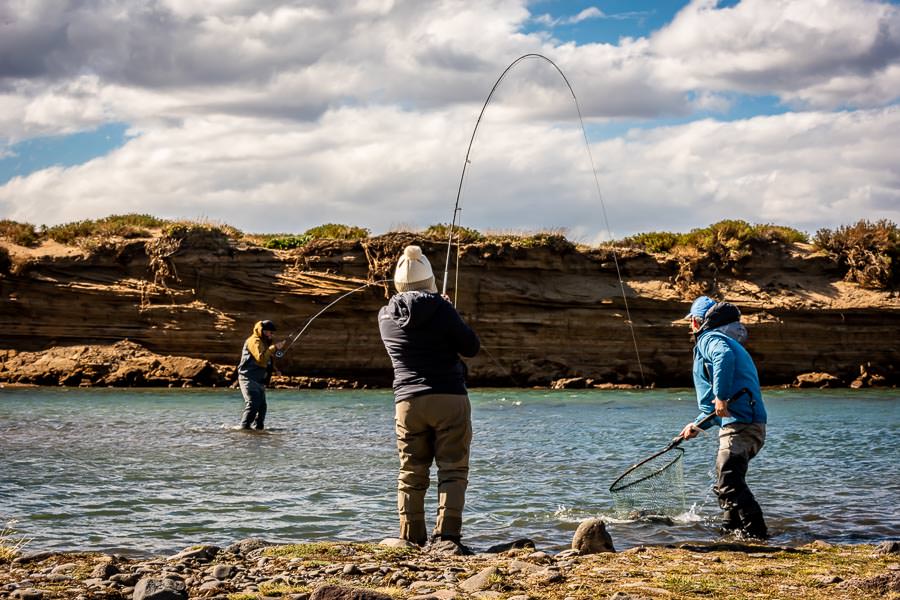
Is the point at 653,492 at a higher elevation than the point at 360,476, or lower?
higher

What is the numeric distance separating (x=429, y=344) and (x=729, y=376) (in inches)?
92.8

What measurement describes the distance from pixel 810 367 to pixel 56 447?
23184 millimetres

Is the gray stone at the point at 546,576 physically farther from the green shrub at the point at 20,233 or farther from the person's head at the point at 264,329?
the green shrub at the point at 20,233

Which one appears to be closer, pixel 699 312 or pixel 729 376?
pixel 729 376

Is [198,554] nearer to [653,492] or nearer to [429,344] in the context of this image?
[429,344]

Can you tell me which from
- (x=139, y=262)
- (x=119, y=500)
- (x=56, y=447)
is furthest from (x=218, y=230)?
(x=119, y=500)

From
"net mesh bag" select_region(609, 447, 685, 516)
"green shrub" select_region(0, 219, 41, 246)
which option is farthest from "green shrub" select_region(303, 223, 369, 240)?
"net mesh bag" select_region(609, 447, 685, 516)

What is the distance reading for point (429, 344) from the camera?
7156 millimetres

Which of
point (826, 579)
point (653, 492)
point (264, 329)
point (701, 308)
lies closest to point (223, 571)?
point (826, 579)

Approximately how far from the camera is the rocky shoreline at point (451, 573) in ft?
17.7

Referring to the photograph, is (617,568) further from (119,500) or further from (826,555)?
(119,500)

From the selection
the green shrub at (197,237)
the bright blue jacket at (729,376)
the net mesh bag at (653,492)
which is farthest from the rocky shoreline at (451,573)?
the green shrub at (197,237)

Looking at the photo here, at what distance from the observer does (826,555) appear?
685 cm

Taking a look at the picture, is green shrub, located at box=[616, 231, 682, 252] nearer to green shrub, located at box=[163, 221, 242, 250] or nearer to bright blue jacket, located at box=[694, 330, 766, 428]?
green shrub, located at box=[163, 221, 242, 250]
